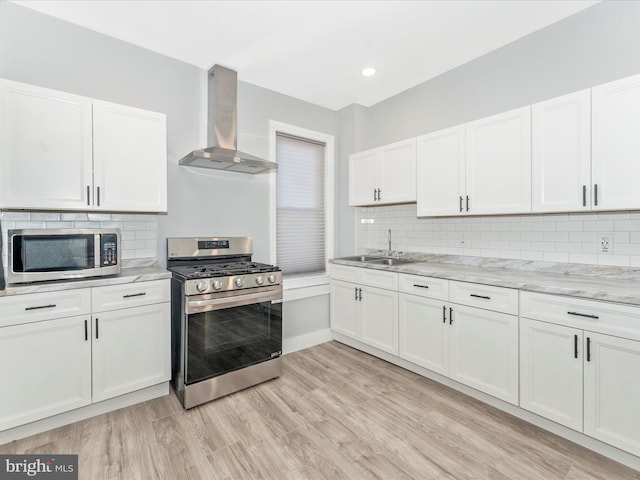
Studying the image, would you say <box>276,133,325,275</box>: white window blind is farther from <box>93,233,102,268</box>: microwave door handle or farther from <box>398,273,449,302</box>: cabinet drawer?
<box>93,233,102,268</box>: microwave door handle

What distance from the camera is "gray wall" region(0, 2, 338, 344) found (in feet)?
7.44

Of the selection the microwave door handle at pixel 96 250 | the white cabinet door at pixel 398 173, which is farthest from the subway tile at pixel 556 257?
the microwave door handle at pixel 96 250

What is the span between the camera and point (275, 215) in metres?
3.49

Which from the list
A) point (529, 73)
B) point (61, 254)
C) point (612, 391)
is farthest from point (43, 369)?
point (529, 73)

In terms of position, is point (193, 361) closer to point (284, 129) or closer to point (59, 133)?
point (59, 133)

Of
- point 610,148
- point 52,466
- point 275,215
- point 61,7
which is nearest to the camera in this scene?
point 52,466

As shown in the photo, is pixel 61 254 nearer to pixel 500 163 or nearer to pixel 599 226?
pixel 500 163

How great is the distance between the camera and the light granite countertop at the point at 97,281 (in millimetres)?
1897

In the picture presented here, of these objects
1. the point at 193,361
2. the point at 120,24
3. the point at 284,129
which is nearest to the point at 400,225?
the point at 284,129

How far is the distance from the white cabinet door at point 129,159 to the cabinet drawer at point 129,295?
59 centimetres

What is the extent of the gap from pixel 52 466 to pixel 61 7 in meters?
3.00

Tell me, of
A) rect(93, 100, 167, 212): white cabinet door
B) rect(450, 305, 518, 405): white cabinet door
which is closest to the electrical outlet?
rect(450, 305, 518, 405): white cabinet door

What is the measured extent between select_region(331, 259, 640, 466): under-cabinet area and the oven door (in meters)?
1.08

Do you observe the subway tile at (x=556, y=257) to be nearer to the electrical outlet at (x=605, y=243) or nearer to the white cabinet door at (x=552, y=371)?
the electrical outlet at (x=605, y=243)
